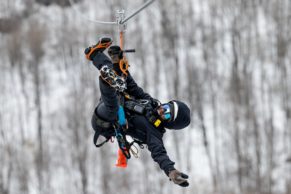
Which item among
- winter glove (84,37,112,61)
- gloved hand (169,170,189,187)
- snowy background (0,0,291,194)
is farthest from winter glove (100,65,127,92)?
snowy background (0,0,291,194)

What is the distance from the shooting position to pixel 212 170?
955 inches

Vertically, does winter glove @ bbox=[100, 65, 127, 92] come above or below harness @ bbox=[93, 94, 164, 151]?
above

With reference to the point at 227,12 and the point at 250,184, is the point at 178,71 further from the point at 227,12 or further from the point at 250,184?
the point at 250,184

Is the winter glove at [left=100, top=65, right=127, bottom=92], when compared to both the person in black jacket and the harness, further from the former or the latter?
the harness

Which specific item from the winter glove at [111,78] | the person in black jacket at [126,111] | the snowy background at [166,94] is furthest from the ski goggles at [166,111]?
the snowy background at [166,94]

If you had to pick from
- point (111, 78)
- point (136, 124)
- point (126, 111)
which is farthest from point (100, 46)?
point (136, 124)

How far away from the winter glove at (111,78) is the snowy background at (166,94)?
16.7 meters

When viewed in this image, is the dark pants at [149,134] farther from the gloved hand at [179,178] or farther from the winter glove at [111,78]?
the winter glove at [111,78]

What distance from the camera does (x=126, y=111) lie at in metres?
5.95

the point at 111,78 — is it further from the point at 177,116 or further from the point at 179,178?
the point at 179,178

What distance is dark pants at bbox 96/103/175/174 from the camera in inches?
218

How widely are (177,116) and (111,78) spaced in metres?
0.68

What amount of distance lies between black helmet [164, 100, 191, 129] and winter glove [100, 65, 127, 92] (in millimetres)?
490

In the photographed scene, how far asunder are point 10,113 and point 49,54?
350 centimetres
